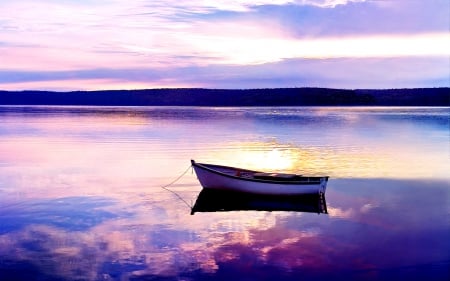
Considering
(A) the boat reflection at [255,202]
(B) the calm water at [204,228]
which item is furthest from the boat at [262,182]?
(B) the calm water at [204,228]

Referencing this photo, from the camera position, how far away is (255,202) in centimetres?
1791

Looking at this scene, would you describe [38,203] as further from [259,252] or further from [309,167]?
[309,167]

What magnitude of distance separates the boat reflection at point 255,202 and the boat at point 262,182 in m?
0.17

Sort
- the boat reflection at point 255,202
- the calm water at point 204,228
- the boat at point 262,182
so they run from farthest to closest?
1. the boat at point 262,182
2. the boat reflection at point 255,202
3. the calm water at point 204,228

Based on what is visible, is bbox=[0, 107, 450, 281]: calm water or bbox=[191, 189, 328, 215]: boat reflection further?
bbox=[191, 189, 328, 215]: boat reflection

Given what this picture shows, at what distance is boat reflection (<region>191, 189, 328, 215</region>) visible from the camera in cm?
1702

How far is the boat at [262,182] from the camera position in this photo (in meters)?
17.9

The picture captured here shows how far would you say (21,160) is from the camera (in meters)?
29.5

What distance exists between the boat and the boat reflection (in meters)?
0.17

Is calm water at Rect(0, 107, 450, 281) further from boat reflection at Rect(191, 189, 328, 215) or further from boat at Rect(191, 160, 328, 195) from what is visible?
boat at Rect(191, 160, 328, 195)

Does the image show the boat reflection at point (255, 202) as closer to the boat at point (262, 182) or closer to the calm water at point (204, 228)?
the boat at point (262, 182)

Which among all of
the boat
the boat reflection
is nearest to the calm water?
the boat reflection

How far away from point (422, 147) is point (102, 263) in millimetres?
30196

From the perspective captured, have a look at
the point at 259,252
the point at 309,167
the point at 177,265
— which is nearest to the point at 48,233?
the point at 177,265
